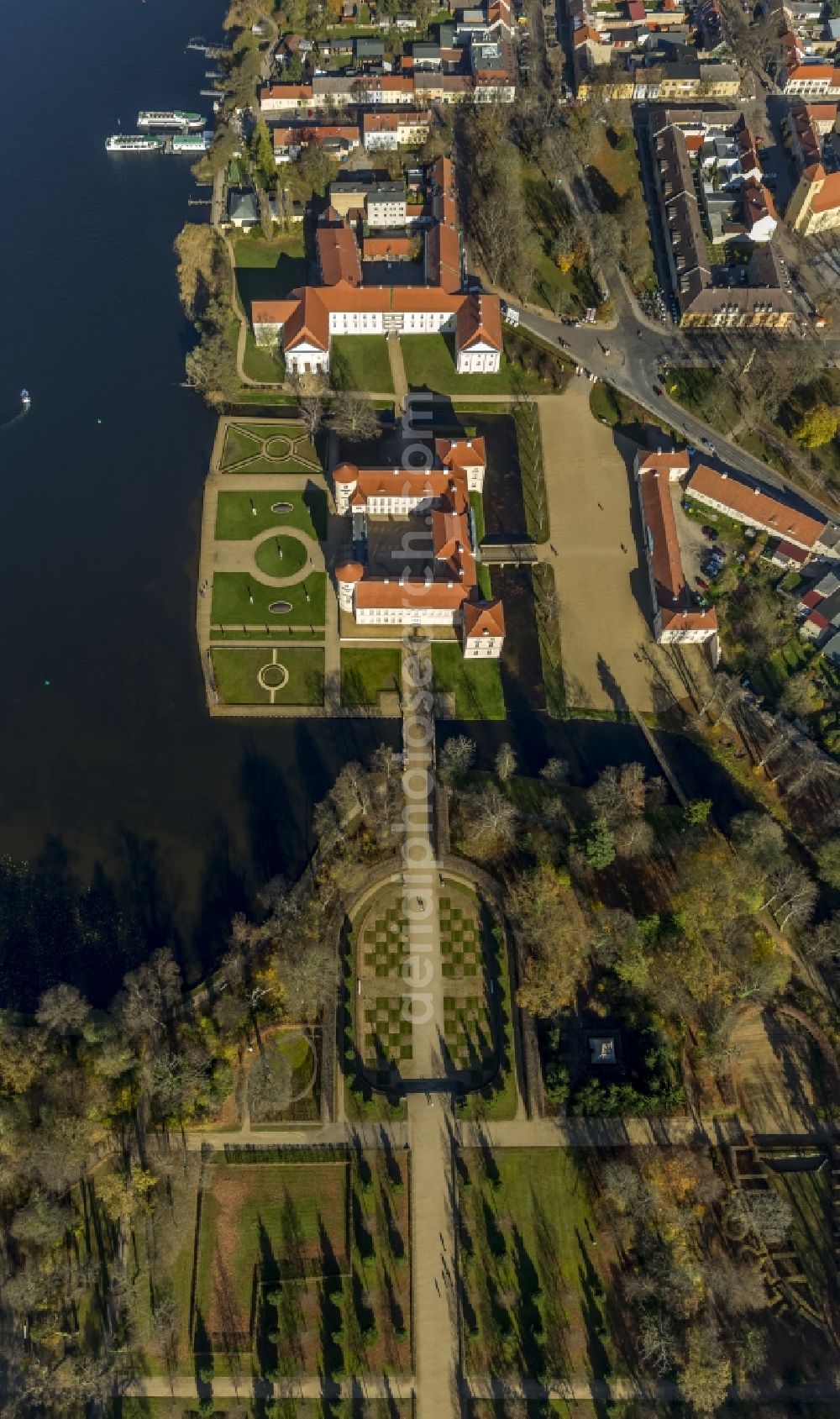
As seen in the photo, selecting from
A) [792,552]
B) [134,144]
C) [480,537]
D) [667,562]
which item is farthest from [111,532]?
[792,552]

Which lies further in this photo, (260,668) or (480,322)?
(480,322)

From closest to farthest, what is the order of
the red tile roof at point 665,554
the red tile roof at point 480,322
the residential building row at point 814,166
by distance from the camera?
1. the red tile roof at point 665,554
2. the red tile roof at point 480,322
3. the residential building row at point 814,166

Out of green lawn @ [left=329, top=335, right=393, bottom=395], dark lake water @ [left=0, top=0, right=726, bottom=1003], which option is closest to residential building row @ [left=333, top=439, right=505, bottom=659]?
dark lake water @ [left=0, top=0, right=726, bottom=1003]

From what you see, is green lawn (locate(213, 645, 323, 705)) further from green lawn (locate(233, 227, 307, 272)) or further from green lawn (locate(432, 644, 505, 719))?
green lawn (locate(233, 227, 307, 272))

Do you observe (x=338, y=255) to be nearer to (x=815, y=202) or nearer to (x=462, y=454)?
(x=462, y=454)

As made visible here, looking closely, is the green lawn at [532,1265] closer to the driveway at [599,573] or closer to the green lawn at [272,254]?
the driveway at [599,573]

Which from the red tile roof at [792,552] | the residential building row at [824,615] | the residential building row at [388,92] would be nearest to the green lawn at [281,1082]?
the residential building row at [824,615]
